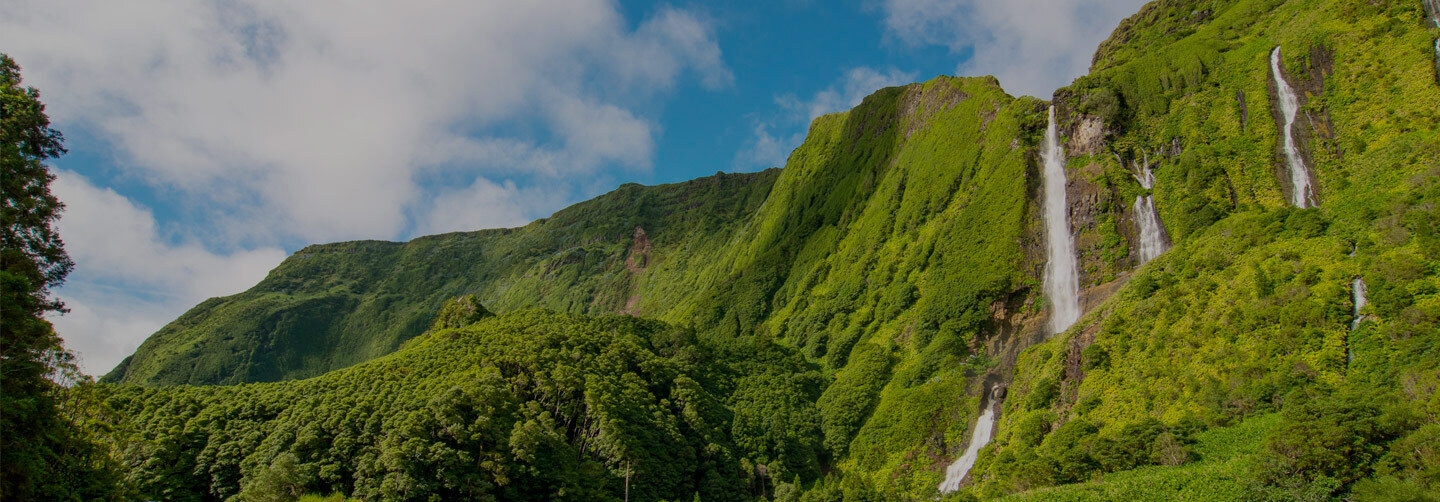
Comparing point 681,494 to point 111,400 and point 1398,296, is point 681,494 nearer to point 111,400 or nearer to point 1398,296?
point 111,400

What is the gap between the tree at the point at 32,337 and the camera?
26.4m

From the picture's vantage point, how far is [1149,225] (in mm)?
82438

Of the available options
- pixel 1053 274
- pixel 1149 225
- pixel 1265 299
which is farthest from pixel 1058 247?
pixel 1265 299

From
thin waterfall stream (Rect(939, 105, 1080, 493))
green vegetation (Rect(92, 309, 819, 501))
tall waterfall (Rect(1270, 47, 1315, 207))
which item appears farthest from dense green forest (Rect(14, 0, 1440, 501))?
thin waterfall stream (Rect(939, 105, 1080, 493))

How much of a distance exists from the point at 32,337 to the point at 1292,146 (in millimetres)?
106962

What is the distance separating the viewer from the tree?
2636 centimetres

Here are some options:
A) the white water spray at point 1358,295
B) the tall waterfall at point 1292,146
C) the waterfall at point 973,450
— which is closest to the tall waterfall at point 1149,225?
the tall waterfall at point 1292,146

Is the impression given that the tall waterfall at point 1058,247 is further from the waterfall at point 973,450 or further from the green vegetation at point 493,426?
the green vegetation at point 493,426

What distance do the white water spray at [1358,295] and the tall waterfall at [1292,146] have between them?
993 inches

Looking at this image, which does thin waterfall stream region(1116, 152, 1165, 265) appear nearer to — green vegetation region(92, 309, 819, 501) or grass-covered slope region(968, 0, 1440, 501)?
grass-covered slope region(968, 0, 1440, 501)

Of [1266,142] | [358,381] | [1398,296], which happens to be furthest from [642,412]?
[1266,142]

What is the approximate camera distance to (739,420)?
93.2 meters

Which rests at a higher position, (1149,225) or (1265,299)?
(1149,225)

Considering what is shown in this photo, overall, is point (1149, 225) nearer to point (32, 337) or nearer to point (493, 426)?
point (493, 426)
